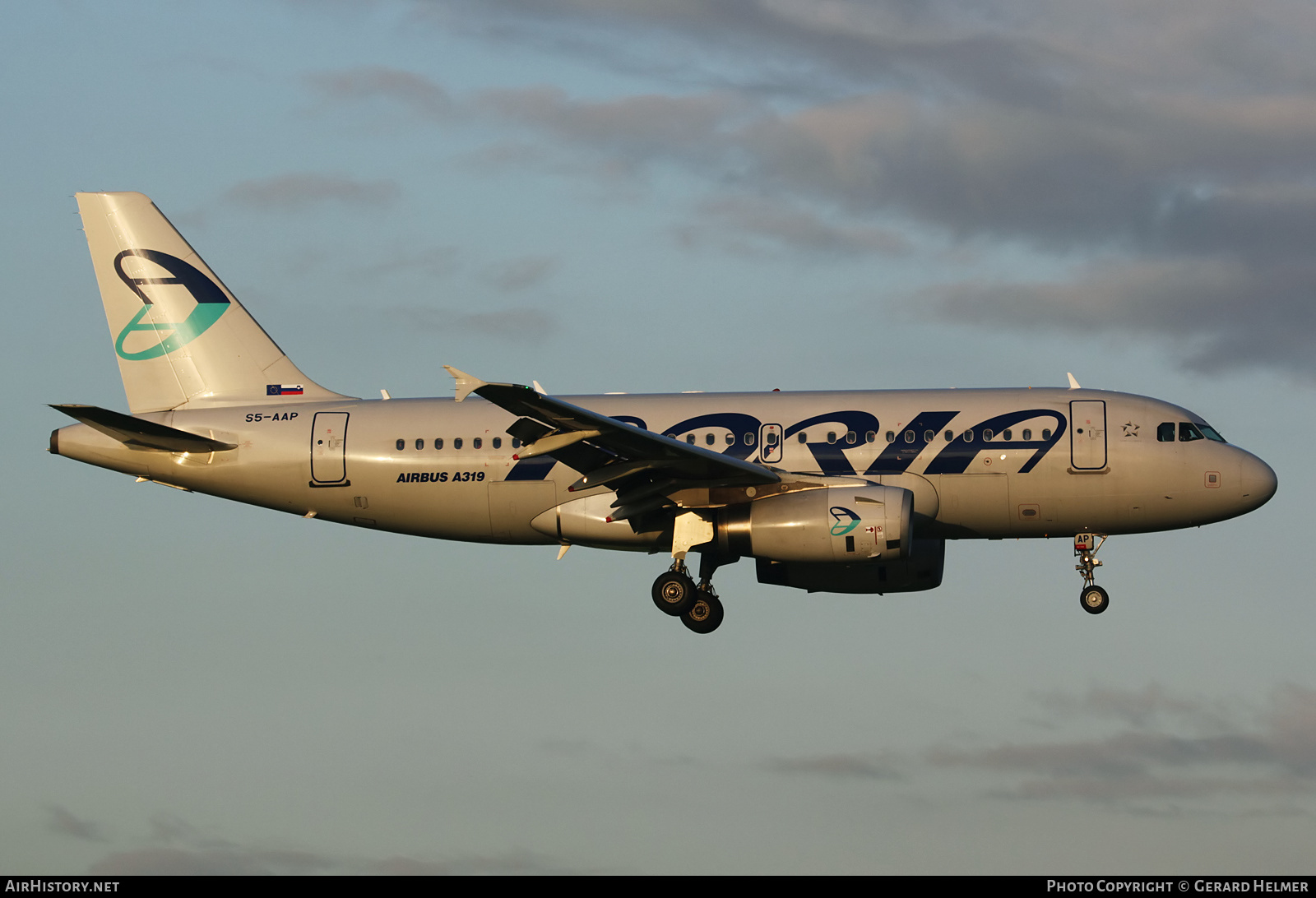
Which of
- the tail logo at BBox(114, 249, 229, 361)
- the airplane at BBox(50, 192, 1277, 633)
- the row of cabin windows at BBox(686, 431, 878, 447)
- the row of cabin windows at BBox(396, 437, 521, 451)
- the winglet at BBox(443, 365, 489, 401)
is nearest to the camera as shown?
the winglet at BBox(443, 365, 489, 401)

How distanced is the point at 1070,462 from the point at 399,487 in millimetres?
15099

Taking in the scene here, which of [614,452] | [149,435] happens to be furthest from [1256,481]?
[149,435]

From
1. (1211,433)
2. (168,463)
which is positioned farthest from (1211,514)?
(168,463)

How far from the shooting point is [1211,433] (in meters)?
35.4

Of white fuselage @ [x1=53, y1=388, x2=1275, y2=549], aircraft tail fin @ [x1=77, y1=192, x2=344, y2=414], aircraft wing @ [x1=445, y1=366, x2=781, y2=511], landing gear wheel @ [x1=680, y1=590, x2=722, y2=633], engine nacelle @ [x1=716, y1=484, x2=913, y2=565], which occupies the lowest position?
landing gear wheel @ [x1=680, y1=590, x2=722, y2=633]

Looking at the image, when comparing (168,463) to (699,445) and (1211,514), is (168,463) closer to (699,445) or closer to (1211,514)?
(699,445)

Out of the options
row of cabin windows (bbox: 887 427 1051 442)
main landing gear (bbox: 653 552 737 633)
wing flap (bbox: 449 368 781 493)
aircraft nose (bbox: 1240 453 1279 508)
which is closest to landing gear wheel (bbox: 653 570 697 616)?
main landing gear (bbox: 653 552 737 633)

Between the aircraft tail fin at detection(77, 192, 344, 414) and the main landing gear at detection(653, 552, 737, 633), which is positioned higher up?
the aircraft tail fin at detection(77, 192, 344, 414)

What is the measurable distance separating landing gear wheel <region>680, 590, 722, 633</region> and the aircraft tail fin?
34.7 ft

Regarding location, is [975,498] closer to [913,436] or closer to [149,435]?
[913,436]

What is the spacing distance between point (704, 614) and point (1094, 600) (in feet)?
28.4

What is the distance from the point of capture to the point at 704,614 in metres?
35.8

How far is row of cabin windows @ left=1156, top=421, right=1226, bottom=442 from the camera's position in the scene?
114 ft

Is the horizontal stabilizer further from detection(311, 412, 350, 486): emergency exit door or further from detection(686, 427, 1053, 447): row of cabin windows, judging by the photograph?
detection(686, 427, 1053, 447): row of cabin windows
